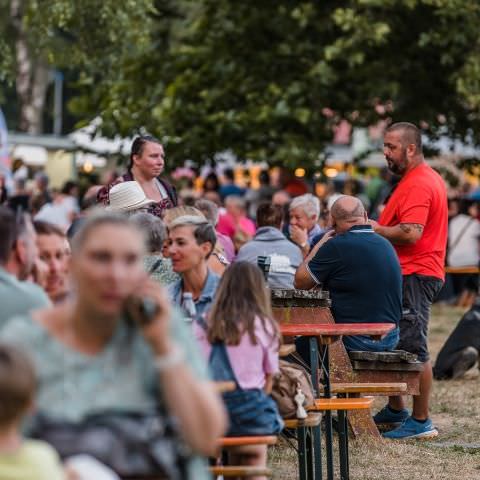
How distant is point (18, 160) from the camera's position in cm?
3106

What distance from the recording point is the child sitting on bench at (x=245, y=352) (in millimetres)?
7168

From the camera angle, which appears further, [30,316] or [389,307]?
[389,307]

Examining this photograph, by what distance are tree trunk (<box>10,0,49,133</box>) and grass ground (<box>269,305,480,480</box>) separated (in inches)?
710

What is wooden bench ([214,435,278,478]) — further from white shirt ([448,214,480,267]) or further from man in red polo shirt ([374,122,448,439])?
white shirt ([448,214,480,267])

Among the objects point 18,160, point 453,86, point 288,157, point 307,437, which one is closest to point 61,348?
point 307,437

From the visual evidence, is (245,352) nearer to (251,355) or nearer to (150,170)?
(251,355)

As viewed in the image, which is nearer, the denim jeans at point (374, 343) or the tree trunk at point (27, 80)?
the denim jeans at point (374, 343)

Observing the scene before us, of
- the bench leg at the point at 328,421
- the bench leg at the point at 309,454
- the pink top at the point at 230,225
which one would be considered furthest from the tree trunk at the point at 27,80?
the bench leg at the point at 309,454

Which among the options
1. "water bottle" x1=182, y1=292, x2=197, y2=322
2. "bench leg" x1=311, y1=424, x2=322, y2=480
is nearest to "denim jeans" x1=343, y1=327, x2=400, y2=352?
"bench leg" x1=311, y1=424, x2=322, y2=480

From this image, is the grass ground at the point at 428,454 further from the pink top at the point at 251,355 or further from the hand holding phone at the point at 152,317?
the hand holding phone at the point at 152,317

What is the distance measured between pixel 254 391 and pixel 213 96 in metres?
17.6

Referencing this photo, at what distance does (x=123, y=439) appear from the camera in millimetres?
5141

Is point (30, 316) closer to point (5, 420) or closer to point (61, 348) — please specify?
point (61, 348)

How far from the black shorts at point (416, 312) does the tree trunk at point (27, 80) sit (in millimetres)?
18491
